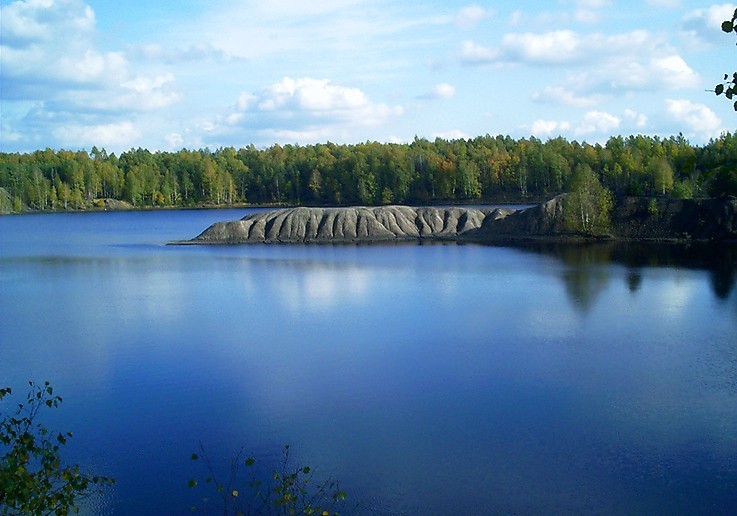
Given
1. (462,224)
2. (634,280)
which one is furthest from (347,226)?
(634,280)

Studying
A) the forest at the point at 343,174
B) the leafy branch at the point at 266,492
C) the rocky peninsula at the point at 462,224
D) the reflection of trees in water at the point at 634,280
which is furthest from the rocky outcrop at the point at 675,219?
the leafy branch at the point at 266,492

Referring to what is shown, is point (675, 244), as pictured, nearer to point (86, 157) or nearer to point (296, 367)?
point (296, 367)

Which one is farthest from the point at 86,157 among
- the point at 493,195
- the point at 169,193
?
the point at 493,195

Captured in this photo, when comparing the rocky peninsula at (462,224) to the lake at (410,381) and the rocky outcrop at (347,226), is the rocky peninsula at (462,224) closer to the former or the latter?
the rocky outcrop at (347,226)

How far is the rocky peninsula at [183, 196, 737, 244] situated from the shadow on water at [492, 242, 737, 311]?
388cm

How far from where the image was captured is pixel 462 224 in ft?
228

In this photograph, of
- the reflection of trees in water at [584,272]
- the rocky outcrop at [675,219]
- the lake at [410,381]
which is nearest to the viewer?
the lake at [410,381]

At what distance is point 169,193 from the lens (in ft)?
461

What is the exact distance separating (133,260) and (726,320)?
39.8 metres

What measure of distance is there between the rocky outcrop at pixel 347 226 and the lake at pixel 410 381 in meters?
25.1

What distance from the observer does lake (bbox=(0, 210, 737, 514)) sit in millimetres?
14000

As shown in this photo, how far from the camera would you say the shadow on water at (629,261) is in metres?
36.0

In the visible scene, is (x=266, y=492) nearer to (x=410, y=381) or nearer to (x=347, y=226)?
(x=410, y=381)

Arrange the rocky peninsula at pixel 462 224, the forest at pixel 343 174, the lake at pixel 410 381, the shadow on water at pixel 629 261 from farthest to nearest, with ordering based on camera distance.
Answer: the forest at pixel 343 174
the rocky peninsula at pixel 462 224
the shadow on water at pixel 629 261
the lake at pixel 410 381
